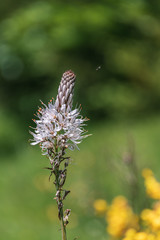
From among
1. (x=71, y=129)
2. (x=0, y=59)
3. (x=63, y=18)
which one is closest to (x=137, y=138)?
(x=63, y=18)

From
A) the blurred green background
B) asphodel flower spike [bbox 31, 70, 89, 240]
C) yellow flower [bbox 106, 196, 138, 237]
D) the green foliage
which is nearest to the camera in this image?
asphodel flower spike [bbox 31, 70, 89, 240]

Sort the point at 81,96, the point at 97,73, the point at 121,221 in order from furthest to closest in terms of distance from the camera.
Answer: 1. the point at 97,73
2. the point at 81,96
3. the point at 121,221

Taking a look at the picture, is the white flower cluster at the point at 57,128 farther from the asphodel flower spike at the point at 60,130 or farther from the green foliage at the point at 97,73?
the green foliage at the point at 97,73

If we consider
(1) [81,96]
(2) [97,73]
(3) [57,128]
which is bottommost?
(3) [57,128]

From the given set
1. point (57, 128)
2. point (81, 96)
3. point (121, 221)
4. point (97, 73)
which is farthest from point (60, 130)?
point (97, 73)

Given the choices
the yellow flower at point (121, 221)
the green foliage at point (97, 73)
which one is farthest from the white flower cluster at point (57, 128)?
the green foliage at point (97, 73)

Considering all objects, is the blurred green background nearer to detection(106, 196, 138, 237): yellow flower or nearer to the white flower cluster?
detection(106, 196, 138, 237): yellow flower

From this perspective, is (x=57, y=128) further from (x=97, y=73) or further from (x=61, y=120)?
(x=97, y=73)

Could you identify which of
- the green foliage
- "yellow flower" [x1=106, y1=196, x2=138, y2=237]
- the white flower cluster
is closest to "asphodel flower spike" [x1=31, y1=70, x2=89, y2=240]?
the white flower cluster
